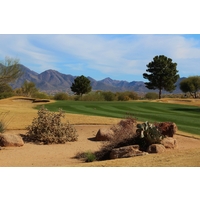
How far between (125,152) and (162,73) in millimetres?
43805

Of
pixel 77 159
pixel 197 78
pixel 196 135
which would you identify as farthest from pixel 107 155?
pixel 197 78

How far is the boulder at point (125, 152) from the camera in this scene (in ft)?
27.1

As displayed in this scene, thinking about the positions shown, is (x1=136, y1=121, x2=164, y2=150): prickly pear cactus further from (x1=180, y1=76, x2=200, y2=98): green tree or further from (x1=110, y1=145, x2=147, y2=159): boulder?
(x1=180, y1=76, x2=200, y2=98): green tree

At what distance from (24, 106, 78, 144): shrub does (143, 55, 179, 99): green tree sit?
40.2m

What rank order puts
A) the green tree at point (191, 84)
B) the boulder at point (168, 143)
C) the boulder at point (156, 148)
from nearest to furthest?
the boulder at point (156, 148), the boulder at point (168, 143), the green tree at point (191, 84)

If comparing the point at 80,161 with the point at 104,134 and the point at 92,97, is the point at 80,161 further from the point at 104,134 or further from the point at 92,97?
the point at 92,97

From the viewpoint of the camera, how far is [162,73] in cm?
5088

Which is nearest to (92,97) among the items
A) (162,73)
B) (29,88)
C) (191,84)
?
(29,88)

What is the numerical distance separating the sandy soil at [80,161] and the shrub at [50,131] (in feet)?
1.13

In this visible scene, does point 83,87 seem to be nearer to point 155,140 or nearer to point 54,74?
point 155,140

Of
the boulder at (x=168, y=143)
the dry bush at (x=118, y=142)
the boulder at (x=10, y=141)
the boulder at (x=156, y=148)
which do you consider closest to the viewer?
the boulder at (x=156, y=148)

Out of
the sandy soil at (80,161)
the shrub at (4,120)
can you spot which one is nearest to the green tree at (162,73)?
the shrub at (4,120)

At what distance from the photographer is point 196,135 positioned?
12336mm

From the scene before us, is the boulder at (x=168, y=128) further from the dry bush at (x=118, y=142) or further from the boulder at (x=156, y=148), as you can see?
the boulder at (x=156, y=148)
